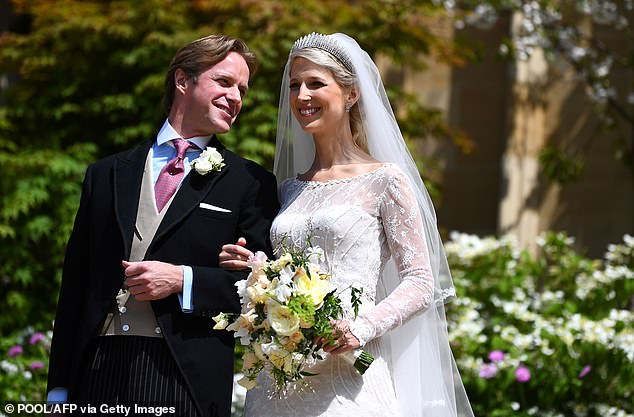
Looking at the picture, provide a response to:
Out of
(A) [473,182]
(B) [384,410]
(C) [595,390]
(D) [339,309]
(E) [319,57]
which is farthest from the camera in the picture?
(A) [473,182]

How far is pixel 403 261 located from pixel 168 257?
78 cm

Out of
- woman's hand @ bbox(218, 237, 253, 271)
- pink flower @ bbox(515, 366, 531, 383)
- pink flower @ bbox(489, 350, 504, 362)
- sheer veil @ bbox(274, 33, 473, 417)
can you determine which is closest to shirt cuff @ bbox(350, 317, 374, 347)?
sheer veil @ bbox(274, 33, 473, 417)

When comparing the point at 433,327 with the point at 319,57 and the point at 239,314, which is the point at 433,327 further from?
the point at 319,57

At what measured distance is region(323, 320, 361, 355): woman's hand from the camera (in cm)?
299

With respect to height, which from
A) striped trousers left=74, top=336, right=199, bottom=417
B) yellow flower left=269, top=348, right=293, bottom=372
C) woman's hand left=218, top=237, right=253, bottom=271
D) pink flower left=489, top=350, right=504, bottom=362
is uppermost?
woman's hand left=218, top=237, right=253, bottom=271

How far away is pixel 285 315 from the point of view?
114 inches

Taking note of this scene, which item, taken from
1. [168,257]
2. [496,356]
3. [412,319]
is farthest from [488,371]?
[168,257]

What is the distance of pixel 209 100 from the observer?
3420 millimetres

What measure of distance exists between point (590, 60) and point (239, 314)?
537cm

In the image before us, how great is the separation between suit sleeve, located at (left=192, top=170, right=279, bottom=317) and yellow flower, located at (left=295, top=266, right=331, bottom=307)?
370 mm

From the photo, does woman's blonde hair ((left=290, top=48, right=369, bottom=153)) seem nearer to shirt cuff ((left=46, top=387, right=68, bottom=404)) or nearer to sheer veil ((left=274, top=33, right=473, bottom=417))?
sheer veil ((left=274, top=33, right=473, bottom=417))

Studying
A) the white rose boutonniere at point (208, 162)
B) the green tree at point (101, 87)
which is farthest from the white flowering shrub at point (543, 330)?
the white rose boutonniere at point (208, 162)

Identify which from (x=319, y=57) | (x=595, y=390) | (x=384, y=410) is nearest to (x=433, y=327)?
(x=384, y=410)

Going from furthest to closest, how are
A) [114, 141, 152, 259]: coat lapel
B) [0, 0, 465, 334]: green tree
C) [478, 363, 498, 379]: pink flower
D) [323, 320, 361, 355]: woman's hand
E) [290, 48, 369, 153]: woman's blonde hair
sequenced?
1. [0, 0, 465, 334]: green tree
2. [478, 363, 498, 379]: pink flower
3. [290, 48, 369, 153]: woman's blonde hair
4. [114, 141, 152, 259]: coat lapel
5. [323, 320, 361, 355]: woman's hand
